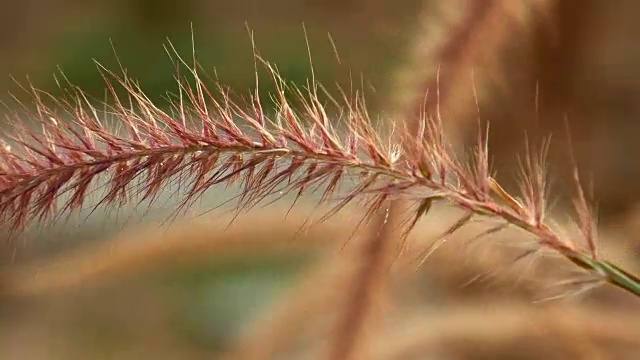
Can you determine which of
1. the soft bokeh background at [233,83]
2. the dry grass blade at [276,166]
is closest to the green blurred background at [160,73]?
the soft bokeh background at [233,83]

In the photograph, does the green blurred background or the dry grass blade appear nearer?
the dry grass blade

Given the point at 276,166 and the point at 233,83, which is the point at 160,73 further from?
the point at 276,166

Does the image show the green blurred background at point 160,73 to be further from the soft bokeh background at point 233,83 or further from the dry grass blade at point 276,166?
the dry grass blade at point 276,166

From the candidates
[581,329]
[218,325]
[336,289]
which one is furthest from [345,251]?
[218,325]

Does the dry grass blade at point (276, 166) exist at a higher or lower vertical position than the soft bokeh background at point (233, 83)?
lower

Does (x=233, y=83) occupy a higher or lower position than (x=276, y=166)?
higher

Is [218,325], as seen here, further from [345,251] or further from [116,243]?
[345,251]

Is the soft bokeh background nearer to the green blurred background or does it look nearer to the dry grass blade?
the green blurred background

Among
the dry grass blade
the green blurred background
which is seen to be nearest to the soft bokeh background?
the green blurred background

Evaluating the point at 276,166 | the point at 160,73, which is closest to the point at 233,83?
the point at 160,73
